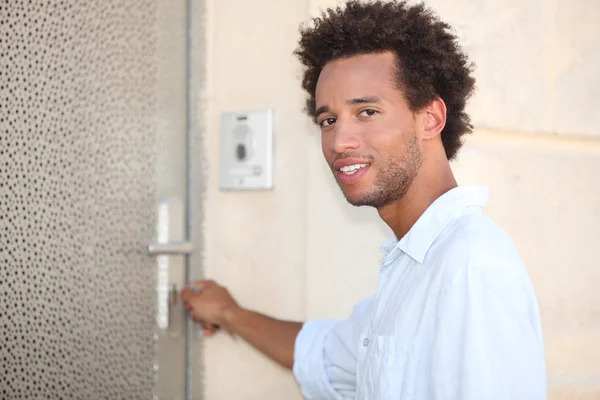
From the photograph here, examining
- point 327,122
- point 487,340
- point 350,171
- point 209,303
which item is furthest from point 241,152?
point 487,340

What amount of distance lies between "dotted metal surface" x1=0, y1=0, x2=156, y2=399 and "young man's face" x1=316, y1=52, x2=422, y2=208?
708mm

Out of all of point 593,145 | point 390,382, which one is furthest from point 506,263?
point 593,145

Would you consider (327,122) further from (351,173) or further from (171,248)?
(171,248)

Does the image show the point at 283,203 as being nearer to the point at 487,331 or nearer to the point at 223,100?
the point at 223,100

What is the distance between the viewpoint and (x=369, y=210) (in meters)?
2.48

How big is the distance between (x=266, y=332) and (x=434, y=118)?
866 mm

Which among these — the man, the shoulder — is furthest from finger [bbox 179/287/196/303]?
the shoulder

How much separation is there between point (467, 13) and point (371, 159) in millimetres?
905

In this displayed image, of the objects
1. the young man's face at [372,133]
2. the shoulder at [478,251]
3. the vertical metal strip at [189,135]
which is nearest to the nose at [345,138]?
the young man's face at [372,133]

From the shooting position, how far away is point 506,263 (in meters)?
1.62

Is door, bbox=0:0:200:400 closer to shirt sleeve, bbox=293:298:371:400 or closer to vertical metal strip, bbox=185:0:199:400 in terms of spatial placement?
vertical metal strip, bbox=185:0:199:400

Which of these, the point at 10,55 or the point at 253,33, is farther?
the point at 253,33

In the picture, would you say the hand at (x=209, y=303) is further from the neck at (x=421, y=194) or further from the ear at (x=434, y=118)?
the ear at (x=434, y=118)

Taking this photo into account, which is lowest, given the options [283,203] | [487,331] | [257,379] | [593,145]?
[257,379]
